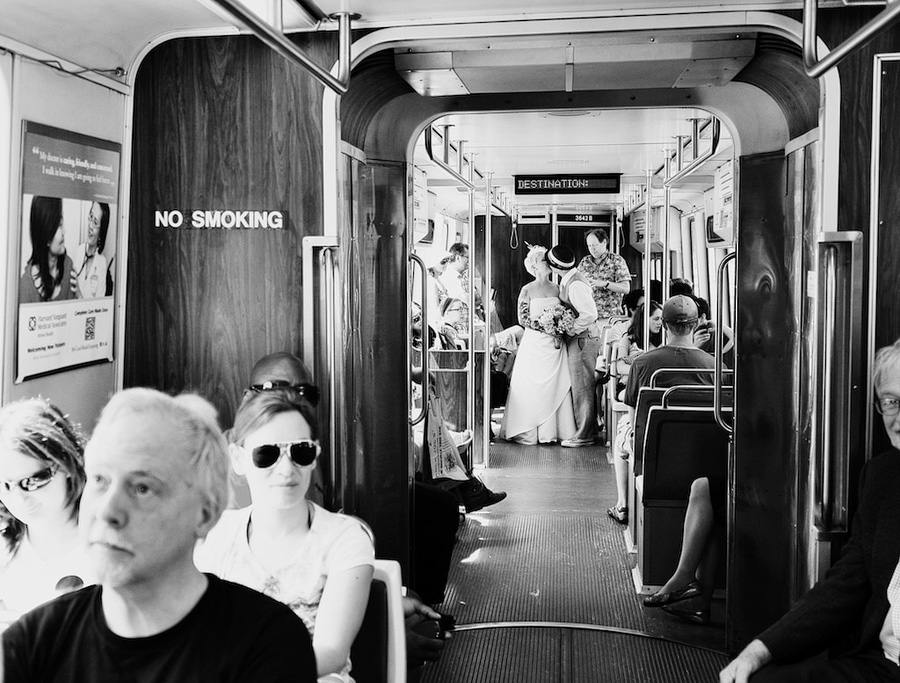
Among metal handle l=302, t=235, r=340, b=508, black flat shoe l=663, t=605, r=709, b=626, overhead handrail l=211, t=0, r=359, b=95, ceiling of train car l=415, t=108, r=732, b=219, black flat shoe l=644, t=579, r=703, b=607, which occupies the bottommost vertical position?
black flat shoe l=663, t=605, r=709, b=626

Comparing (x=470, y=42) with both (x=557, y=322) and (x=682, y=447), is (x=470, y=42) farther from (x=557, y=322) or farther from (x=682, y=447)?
(x=557, y=322)

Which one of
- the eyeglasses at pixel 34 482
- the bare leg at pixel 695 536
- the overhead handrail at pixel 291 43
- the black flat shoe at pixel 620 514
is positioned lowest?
the black flat shoe at pixel 620 514

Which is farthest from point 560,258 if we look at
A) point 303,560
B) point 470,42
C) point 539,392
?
point 303,560

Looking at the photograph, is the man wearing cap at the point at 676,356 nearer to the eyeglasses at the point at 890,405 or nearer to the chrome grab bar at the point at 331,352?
the chrome grab bar at the point at 331,352

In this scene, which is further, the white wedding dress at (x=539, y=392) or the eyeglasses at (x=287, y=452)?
the white wedding dress at (x=539, y=392)

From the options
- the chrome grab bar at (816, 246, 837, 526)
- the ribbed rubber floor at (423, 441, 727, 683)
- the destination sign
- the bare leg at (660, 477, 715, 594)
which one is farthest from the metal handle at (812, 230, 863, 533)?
the destination sign

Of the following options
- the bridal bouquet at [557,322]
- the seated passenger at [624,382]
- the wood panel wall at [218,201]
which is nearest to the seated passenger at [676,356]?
the seated passenger at [624,382]

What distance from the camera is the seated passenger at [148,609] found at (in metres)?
1.59

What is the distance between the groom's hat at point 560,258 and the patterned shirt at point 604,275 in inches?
43.1

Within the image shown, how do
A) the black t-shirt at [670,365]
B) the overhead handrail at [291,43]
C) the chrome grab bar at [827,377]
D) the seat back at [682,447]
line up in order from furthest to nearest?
1. the black t-shirt at [670,365]
2. the seat back at [682,447]
3. the chrome grab bar at [827,377]
4. the overhead handrail at [291,43]

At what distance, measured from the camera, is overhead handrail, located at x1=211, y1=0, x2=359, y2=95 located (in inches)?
85.1

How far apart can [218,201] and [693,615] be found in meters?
2.86

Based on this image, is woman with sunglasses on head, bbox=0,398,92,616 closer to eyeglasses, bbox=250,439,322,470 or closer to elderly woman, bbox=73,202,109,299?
eyeglasses, bbox=250,439,322,470

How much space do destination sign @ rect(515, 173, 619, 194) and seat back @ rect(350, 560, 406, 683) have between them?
840 centimetres
